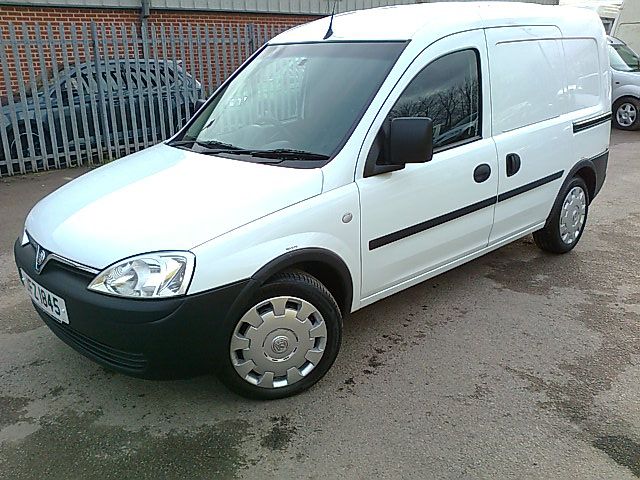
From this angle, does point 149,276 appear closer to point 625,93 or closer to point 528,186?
point 528,186

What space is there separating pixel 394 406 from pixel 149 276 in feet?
4.54

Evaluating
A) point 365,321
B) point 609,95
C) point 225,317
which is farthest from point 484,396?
point 609,95

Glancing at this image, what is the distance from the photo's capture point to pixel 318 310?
10.1 feet

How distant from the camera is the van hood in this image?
2.70 meters

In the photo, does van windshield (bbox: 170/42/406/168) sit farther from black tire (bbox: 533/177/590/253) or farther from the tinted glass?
black tire (bbox: 533/177/590/253)

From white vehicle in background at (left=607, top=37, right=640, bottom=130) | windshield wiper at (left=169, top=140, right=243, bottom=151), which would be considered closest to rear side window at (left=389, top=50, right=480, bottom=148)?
windshield wiper at (left=169, top=140, right=243, bottom=151)

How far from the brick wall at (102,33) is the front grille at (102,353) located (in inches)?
239

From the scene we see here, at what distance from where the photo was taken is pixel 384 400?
310cm

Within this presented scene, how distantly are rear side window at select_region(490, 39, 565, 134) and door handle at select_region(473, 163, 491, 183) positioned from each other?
0.89ft

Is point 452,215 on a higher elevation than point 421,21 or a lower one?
lower

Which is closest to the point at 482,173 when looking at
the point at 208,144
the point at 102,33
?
the point at 208,144

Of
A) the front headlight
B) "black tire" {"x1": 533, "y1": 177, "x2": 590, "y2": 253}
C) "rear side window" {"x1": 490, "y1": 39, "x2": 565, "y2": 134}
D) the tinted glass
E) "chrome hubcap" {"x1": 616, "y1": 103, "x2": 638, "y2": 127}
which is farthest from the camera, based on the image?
"chrome hubcap" {"x1": 616, "y1": 103, "x2": 638, "y2": 127}

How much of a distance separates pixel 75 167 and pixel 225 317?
268 inches

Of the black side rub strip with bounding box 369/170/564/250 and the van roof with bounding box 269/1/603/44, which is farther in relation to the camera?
the van roof with bounding box 269/1/603/44
